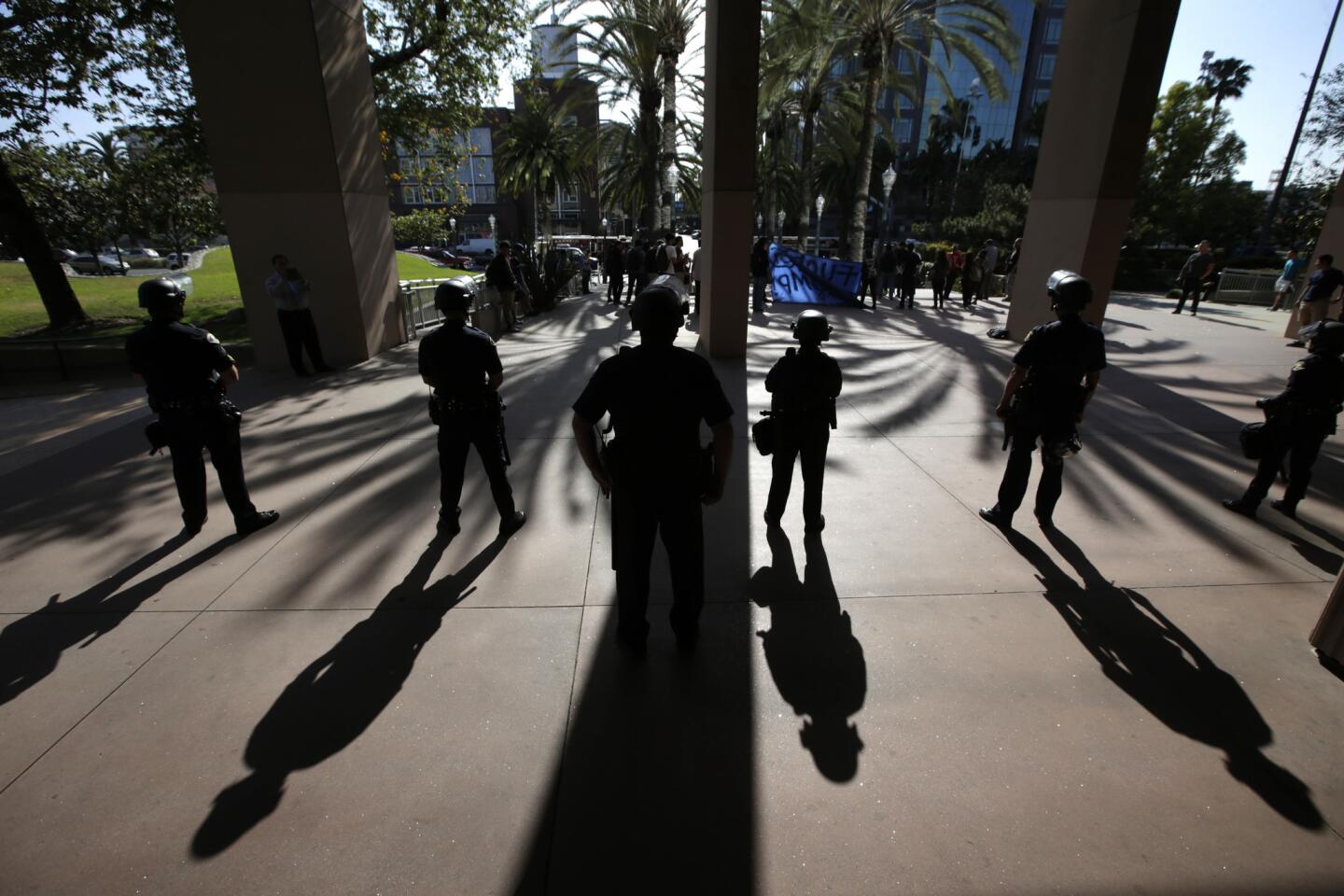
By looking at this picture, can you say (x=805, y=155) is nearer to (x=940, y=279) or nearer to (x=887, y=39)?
(x=887, y=39)

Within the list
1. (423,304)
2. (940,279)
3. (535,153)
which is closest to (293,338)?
(423,304)

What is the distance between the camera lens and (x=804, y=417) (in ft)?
13.5

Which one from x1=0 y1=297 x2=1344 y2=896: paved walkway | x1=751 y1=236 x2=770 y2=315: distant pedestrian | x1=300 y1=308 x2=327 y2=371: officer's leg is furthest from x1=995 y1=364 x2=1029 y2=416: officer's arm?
x1=751 y1=236 x2=770 y2=315: distant pedestrian

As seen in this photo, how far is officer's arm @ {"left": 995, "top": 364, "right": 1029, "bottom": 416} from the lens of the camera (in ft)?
13.6

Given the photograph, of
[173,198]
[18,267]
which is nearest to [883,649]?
[173,198]

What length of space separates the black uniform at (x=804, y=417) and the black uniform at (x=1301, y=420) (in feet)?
10.6

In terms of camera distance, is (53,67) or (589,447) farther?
(53,67)

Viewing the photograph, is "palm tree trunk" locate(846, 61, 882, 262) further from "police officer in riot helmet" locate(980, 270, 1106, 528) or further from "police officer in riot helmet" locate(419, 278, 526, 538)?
"police officer in riot helmet" locate(419, 278, 526, 538)

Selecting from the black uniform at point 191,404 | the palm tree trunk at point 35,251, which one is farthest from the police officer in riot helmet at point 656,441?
the palm tree trunk at point 35,251

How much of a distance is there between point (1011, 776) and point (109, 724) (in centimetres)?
396

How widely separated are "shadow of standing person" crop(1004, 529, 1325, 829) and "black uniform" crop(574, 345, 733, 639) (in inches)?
88.4

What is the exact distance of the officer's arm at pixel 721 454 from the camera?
2797mm

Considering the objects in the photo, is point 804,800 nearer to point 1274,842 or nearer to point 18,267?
point 1274,842

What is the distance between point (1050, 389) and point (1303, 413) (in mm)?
1962
